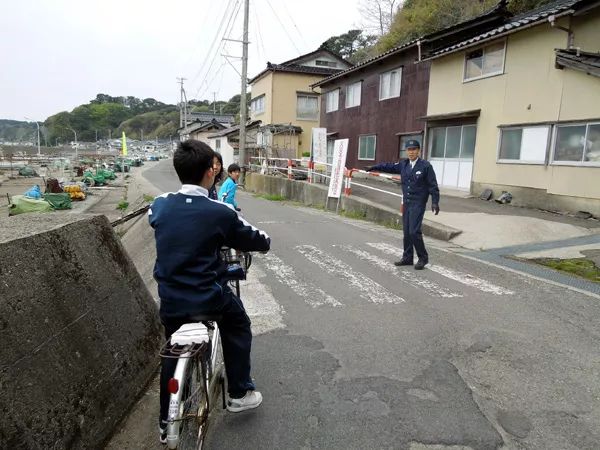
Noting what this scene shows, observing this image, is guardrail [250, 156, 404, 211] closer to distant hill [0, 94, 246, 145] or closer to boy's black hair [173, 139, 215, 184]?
boy's black hair [173, 139, 215, 184]

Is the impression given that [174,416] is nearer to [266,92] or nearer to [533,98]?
[533,98]

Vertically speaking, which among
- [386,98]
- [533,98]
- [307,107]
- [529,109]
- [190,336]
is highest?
[307,107]

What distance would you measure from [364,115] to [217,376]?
21.6m

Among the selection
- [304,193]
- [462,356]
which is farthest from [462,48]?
[462,356]

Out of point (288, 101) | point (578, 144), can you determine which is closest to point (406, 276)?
point (578, 144)

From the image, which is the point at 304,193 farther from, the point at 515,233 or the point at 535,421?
the point at 535,421

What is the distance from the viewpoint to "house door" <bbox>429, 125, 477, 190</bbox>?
51.5 ft

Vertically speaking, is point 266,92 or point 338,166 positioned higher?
point 266,92

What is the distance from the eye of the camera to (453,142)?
16.6 meters

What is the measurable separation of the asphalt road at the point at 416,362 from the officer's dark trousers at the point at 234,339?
25 centimetres

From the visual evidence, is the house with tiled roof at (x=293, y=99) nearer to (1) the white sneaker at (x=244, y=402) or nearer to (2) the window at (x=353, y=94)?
(2) the window at (x=353, y=94)

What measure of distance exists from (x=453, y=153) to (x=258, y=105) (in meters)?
23.9

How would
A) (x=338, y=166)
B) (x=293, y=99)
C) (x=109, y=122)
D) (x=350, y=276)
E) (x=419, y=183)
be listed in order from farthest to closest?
(x=109, y=122) → (x=293, y=99) → (x=338, y=166) → (x=419, y=183) → (x=350, y=276)

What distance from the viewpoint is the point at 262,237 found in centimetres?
265
